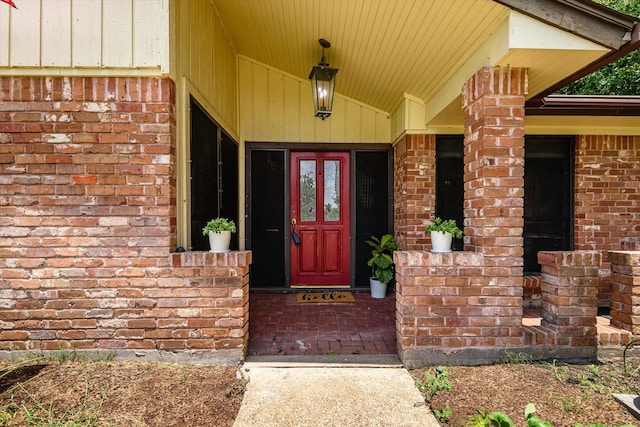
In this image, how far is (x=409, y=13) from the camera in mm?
2965

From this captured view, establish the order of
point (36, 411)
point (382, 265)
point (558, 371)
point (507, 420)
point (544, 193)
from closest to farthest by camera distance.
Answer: point (507, 420), point (36, 411), point (558, 371), point (544, 193), point (382, 265)

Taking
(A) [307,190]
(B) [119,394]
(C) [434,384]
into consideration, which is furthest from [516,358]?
(A) [307,190]

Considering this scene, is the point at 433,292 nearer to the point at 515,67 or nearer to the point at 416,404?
the point at 416,404

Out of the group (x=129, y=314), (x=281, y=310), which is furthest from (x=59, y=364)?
(x=281, y=310)

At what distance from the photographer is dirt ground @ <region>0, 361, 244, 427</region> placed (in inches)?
82.4

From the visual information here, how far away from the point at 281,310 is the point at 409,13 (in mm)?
3247

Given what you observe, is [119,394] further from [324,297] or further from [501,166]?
[501,166]

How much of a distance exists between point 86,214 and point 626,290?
167 inches

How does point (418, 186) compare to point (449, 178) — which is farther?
point (449, 178)

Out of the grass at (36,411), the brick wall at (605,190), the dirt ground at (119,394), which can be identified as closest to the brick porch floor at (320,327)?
the dirt ground at (119,394)

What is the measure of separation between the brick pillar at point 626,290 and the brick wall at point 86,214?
337cm

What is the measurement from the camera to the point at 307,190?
535 centimetres

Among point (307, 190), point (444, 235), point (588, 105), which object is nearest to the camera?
point (444, 235)

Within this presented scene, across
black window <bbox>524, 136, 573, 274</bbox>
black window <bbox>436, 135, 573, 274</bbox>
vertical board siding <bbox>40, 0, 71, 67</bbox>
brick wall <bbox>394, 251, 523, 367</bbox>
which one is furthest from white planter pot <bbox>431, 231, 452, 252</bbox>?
vertical board siding <bbox>40, 0, 71, 67</bbox>
